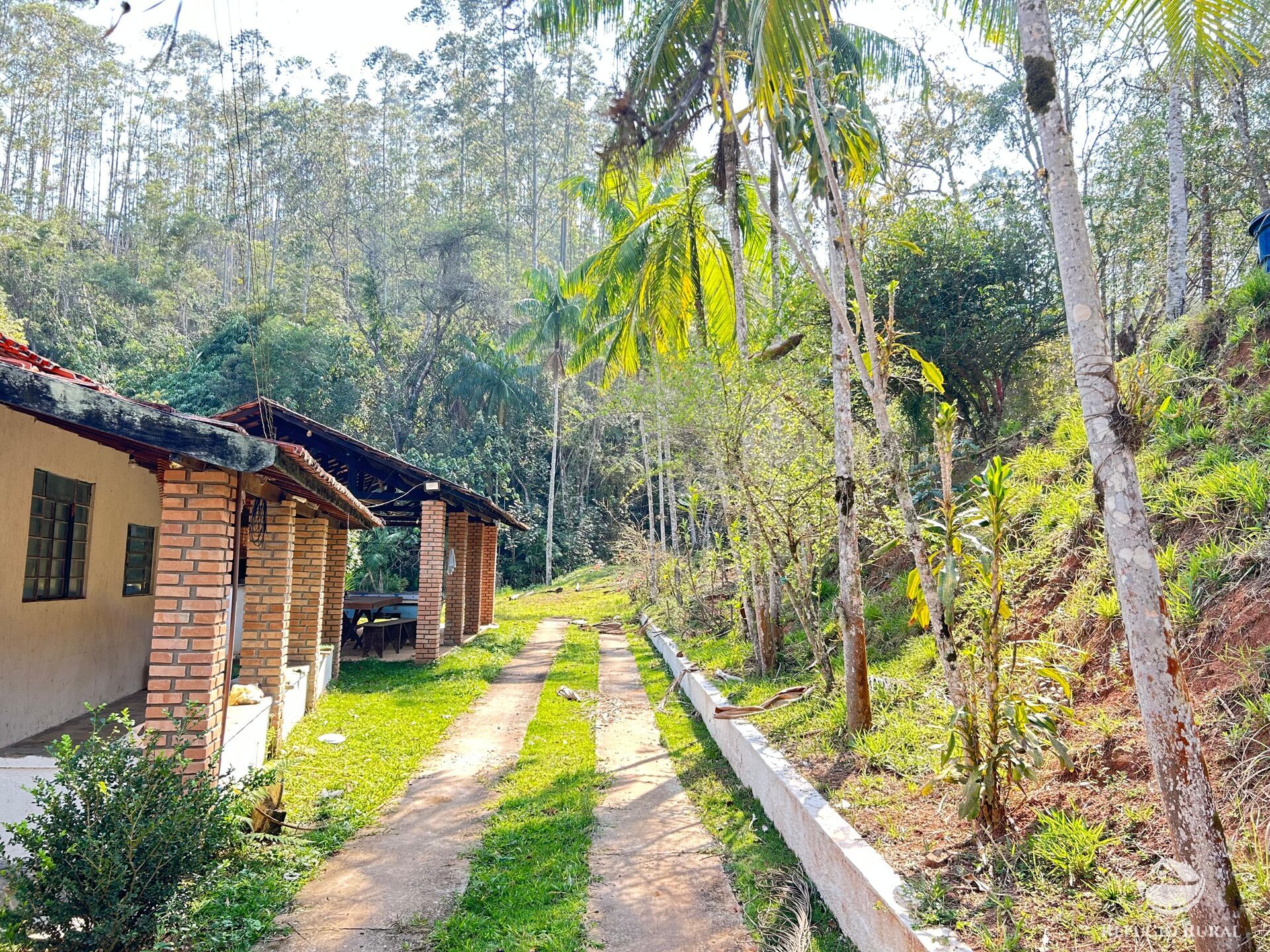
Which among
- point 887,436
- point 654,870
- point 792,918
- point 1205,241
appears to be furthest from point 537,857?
point 1205,241

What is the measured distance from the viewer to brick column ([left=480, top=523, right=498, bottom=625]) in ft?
60.8

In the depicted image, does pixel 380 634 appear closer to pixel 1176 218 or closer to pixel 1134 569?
pixel 1134 569

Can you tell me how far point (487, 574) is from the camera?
18.9 metres

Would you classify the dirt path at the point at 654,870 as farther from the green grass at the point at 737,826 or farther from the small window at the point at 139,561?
the small window at the point at 139,561

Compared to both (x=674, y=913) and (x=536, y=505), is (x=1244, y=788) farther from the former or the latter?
(x=536, y=505)

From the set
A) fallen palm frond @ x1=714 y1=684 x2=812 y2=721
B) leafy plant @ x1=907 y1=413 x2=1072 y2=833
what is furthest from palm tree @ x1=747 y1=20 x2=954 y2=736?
fallen palm frond @ x1=714 y1=684 x2=812 y2=721

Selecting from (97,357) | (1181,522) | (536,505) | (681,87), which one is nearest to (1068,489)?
(1181,522)

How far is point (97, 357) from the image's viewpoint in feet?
94.9

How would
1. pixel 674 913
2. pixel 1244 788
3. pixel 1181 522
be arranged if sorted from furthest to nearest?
pixel 1181 522
pixel 674 913
pixel 1244 788

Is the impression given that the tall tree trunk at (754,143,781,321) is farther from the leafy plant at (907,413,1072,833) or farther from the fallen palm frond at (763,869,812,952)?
the fallen palm frond at (763,869,812,952)

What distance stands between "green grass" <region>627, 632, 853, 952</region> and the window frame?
18.8 ft

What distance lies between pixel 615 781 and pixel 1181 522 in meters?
4.99

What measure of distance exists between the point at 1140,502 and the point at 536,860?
4128 mm

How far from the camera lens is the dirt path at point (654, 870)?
160 inches
